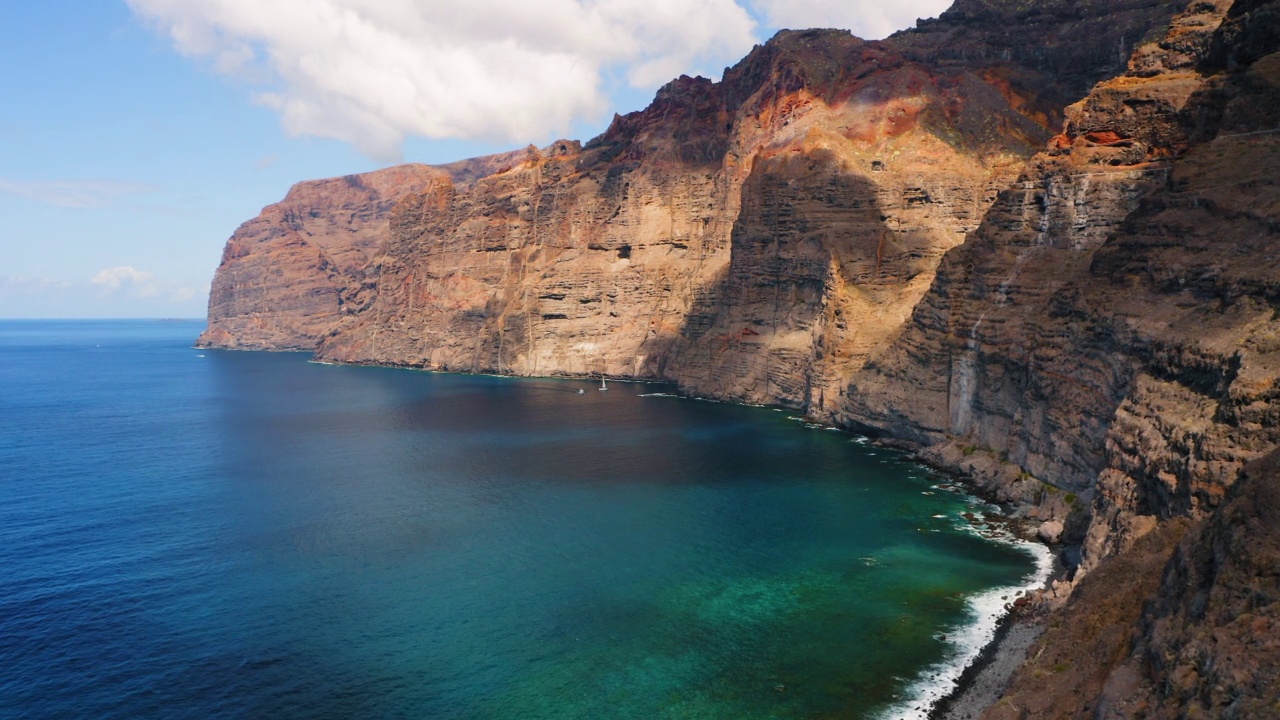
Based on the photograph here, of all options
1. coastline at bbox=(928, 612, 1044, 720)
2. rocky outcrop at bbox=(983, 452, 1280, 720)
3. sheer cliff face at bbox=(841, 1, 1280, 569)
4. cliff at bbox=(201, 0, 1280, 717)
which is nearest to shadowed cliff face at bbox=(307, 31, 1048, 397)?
cliff at bbox=(201, 0, 1280, 717)

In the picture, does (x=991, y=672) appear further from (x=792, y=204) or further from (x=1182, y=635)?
(x=792, y=204)

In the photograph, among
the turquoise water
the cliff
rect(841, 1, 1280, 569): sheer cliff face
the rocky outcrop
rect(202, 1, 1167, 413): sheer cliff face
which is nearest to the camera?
the rocky outcrop

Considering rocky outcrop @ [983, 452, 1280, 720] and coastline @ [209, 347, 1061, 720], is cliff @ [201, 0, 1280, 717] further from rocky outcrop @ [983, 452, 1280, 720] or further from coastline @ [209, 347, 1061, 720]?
coastline @ [209, 347, 1061, 720]

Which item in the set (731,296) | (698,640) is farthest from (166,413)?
(698,640)

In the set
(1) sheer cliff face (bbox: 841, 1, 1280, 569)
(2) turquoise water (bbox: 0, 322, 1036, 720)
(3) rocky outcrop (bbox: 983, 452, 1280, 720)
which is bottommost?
(2) turquoise water (bbox: 0, 322, 1036, 720)

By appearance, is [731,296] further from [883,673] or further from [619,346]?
[883,673]
